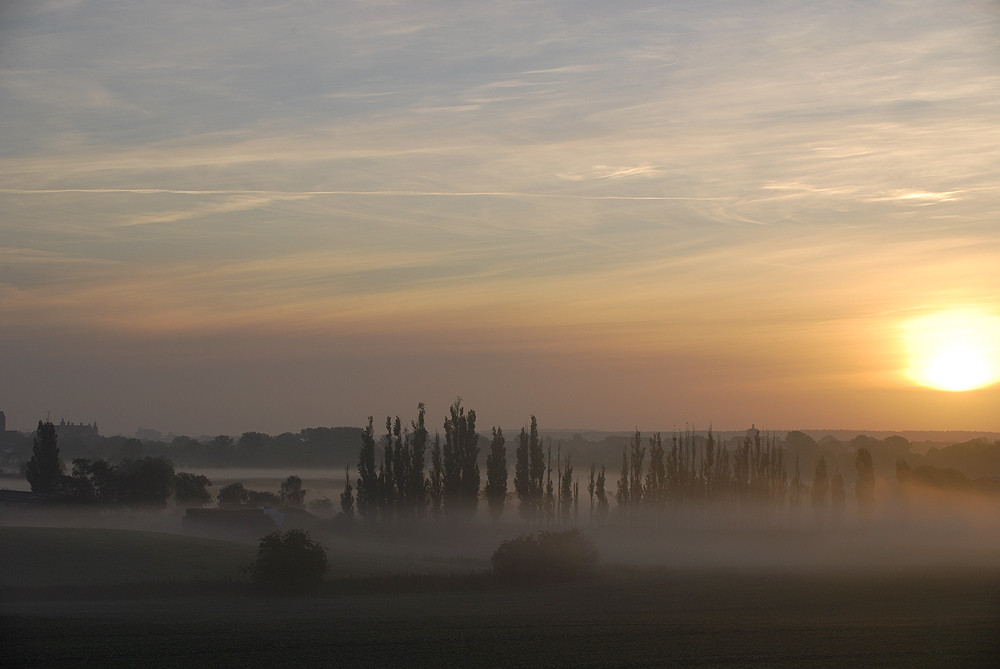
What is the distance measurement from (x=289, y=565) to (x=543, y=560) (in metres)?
14.9

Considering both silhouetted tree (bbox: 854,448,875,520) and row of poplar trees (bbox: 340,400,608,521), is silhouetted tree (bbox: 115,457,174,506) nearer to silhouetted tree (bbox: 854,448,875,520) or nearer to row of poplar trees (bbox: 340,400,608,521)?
row of poplar trees (bbox: 340,400,608,521)

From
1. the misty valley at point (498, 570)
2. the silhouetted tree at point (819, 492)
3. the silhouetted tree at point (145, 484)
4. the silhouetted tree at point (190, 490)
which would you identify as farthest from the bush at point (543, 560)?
the silhouetted tree at point (190, 490)

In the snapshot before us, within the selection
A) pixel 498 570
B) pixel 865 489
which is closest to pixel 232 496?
pixel 865 489

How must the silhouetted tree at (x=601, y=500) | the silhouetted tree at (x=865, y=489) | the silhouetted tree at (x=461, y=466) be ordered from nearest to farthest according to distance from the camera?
the silhouetted tree at (x=461, y=466) < the silhouetted tree at (x=601, y=500) < the silhouetted tree at (x=865, y=489)

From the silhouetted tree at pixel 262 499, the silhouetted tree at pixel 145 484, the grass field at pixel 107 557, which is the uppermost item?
the silhouetted tree at pixel 145 484

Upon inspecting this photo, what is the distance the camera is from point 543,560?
60.4 m

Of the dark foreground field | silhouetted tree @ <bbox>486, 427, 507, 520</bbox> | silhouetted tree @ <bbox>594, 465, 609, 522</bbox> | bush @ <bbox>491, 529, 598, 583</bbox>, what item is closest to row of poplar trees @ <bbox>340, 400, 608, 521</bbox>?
silhouetted tree @ <bbox>486, 427, 507, 520</bbox>

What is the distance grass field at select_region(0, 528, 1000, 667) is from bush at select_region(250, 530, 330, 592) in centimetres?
105

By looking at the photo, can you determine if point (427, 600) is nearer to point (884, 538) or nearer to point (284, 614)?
point (284, 614)

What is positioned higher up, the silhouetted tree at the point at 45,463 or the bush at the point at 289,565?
the silhouetted tree at the point at 45,463

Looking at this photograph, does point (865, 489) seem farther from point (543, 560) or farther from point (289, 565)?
point (289, 565)

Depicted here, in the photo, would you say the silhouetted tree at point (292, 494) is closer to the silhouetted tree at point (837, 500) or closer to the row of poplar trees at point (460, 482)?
the row of poplar trees at point (460, 482)

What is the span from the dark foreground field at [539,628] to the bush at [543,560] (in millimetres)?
6208

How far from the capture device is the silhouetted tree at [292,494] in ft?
452
